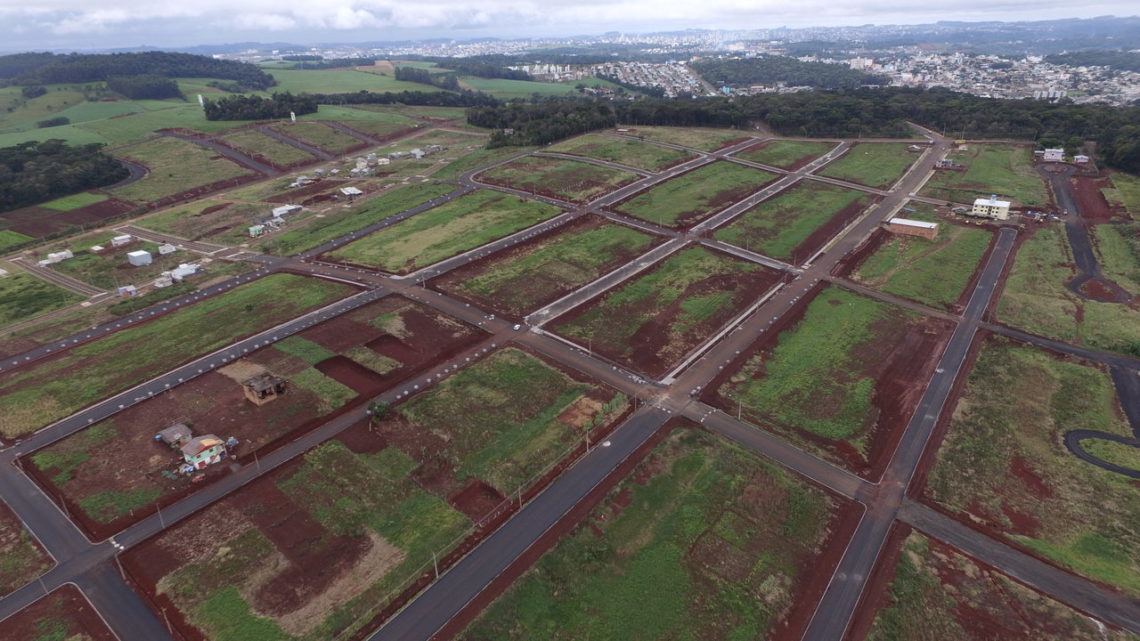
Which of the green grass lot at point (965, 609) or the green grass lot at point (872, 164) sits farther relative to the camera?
the green grass lot at point (872, 164)

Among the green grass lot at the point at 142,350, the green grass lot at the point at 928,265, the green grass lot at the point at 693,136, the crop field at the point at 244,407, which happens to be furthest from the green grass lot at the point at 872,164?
the green grass lot at the point at 142,350

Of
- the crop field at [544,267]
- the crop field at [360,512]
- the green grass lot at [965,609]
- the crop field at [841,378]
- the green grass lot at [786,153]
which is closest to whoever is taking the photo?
the green grass lot at [965,609]

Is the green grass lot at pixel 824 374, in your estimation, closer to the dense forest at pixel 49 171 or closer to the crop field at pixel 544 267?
the crop field at pixel 544 267

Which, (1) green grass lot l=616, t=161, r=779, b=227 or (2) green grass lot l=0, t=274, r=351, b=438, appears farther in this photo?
(1) green grass lot l=616, t=161, r=779, b=227

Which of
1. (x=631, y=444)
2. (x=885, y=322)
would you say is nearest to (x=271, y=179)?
(x=631, y=444)

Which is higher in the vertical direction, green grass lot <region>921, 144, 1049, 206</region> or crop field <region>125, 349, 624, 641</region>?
green grass lot <region>921, 144, 1049, 206</region>

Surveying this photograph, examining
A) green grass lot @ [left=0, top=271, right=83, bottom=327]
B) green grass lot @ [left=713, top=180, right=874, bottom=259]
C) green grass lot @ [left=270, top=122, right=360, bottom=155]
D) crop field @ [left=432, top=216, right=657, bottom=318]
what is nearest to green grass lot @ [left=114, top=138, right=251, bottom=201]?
green grass lot @ [left=270, top=122, right=360, bottom=155]

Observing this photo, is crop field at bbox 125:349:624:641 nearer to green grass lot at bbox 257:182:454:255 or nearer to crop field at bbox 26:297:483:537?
crop field at bbox 26:297:483:537

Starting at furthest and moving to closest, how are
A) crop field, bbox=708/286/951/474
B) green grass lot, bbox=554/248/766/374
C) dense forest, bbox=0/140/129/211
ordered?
dense forest, bbox=0/140/129/211 < green grass lot, bbox=554/248/766/374 < crop field, bbox=708/286/951/474
